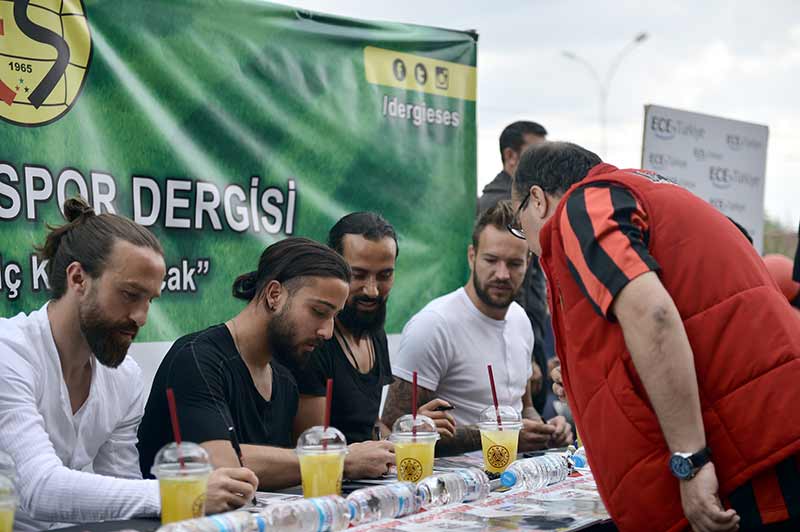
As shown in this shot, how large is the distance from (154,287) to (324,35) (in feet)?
5.85

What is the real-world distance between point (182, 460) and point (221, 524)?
0.19m

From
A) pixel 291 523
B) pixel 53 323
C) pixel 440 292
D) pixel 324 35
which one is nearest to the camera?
pixel 291 523

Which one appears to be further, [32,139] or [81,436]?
[32,139]

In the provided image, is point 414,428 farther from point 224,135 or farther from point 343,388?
point 224,135

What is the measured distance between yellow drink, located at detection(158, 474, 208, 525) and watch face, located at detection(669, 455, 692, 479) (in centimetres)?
96

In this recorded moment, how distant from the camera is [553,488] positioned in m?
2.64

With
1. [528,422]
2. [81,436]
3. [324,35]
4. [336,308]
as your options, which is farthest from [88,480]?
[324,35]

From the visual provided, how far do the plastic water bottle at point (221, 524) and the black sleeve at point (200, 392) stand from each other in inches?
28.4

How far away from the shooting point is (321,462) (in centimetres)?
225

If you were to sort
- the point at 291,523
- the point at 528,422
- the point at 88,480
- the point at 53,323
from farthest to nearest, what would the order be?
1. the point at 528,422
2. the point at 53,323
3. the point at 88,480
4. the point at 291,523

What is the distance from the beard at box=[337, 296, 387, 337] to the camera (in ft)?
11.8

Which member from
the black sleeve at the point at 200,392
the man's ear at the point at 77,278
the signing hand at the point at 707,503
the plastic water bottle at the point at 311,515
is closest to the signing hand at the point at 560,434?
the black sleeve at the point at 200,392

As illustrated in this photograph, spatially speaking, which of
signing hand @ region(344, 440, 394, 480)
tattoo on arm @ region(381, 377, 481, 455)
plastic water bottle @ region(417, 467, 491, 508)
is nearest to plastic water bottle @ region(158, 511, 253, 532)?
plastic water bottle @ region(417, 467, 491, 508)

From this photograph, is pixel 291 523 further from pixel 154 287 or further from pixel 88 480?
pixel 154 287
